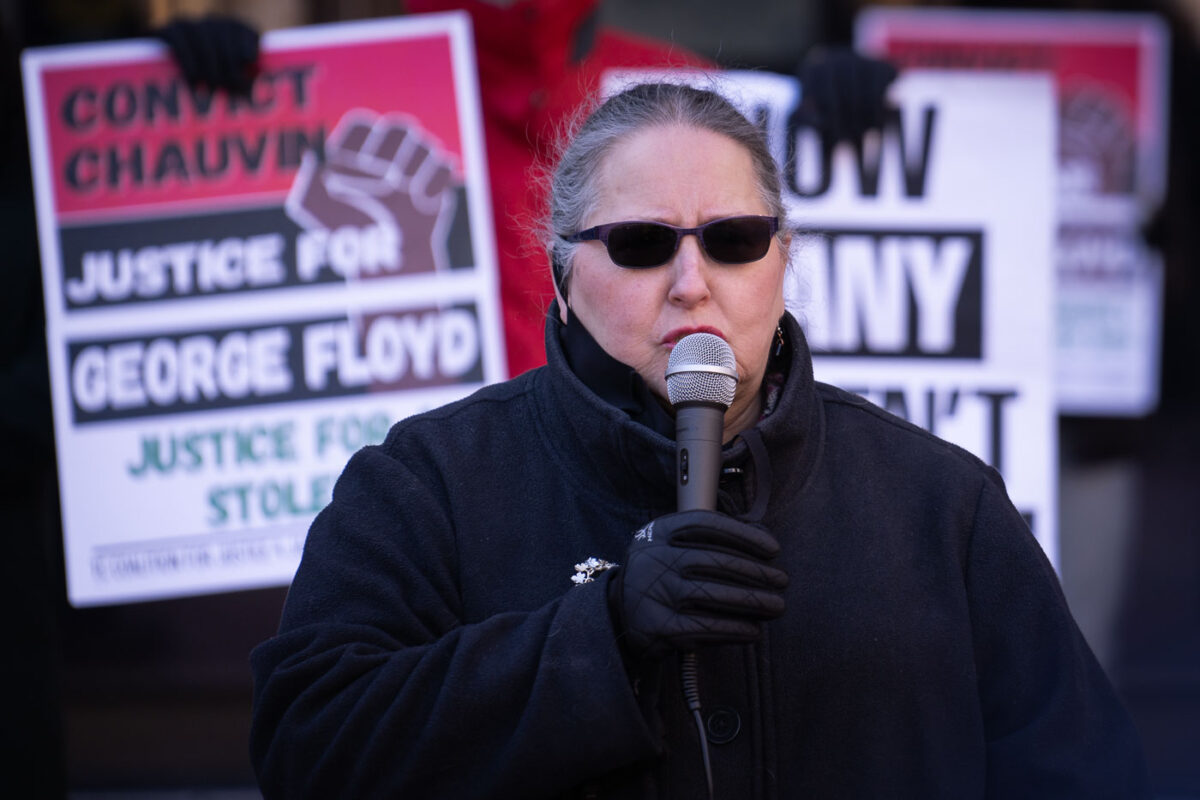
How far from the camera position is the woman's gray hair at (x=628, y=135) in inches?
82.2

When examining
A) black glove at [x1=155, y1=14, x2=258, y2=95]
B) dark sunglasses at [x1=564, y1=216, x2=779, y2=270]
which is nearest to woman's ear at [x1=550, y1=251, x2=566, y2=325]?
dark sunglasses at [x1=564, y1=216, x2=779, y2=270]

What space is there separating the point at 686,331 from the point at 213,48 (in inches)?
78.4

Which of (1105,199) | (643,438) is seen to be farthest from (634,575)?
(1105,199)

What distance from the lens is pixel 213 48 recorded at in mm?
3387

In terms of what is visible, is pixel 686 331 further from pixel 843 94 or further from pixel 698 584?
pixel 843 94

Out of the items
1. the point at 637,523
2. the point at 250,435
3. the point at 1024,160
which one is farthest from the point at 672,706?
the point at 1024,160

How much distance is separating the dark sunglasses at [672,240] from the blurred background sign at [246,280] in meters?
1.40

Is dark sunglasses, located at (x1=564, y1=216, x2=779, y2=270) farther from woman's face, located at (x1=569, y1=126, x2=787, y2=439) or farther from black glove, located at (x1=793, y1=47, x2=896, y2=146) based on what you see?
black glove, located at (x1=793, y1=47, x2=896, y2=146)

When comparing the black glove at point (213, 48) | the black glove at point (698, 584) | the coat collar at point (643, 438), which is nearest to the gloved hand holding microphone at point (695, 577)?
the black glove at point (698, 584)

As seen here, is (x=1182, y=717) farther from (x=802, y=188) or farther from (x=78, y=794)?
(x=78, y=794)

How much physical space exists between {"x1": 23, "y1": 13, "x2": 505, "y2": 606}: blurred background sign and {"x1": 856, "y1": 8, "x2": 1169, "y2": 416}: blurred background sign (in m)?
2.33

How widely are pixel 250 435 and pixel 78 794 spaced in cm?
244

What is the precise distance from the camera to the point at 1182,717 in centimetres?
534

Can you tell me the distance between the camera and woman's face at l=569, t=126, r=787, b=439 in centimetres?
198
